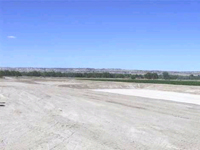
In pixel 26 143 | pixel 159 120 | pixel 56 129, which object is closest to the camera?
pixel 26 143

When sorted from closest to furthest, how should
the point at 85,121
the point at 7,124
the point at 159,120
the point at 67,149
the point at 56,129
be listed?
the point at 67,149 < the point at 56,129 < the point at 7,124 < the point at 85,121 < the point at 159,120

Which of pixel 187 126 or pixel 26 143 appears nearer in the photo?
pixel 26 143

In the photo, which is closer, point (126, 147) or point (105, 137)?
point (126, 147)

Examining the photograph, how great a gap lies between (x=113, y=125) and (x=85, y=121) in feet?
5.12

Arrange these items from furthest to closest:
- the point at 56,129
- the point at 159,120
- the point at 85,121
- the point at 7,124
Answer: the point at 159,120
the point at 85,121
the point at 7,124
the point at 56,129

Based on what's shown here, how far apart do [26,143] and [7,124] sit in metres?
3.97

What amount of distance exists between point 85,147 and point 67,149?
1.91ft

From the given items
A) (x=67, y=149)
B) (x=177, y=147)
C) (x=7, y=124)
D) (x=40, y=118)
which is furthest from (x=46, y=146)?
(x=40, y=118)

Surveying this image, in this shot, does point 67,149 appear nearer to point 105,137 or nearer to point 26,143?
point 26,143

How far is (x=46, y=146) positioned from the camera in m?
9.31

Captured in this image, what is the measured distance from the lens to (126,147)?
9492 mm

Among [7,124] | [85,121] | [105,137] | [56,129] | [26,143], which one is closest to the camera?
[26,143]

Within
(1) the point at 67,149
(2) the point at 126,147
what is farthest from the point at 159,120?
(1) the point at 67,149

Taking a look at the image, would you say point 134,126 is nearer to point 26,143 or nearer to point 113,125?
point 113,125
